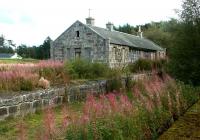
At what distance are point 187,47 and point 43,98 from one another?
6.90m

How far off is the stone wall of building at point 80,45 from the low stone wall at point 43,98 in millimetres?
15760

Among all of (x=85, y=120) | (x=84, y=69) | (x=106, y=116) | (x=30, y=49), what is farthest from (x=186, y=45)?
(x=30, y=49)

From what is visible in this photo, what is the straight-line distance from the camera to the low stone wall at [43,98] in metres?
9.74

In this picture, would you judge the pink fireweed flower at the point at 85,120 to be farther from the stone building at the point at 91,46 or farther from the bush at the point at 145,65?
the stone building at the point at 91,46

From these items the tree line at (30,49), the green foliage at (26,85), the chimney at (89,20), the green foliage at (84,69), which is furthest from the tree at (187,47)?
the tree line at (30,49)

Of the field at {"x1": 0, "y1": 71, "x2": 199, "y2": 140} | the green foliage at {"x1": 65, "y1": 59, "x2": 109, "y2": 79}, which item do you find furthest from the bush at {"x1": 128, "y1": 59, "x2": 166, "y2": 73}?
the field at {"x1": 0, "y1": 71, "x2": 199, "y2": 140}

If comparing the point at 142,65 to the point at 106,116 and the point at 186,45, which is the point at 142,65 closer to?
the point at 186,45

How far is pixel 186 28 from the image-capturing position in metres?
15.7

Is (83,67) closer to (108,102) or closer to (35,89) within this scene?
(35,89)

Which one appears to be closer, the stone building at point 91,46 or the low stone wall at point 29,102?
the low stone wall at point 29,102

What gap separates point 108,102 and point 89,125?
1326 millimetres

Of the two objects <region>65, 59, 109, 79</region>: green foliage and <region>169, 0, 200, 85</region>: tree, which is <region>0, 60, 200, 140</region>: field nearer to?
<region>65, 59, 109, 79</region>: green foliage

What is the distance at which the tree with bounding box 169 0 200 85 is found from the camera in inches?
594

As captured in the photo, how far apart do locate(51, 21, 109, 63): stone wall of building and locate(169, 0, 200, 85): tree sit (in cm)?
1465
